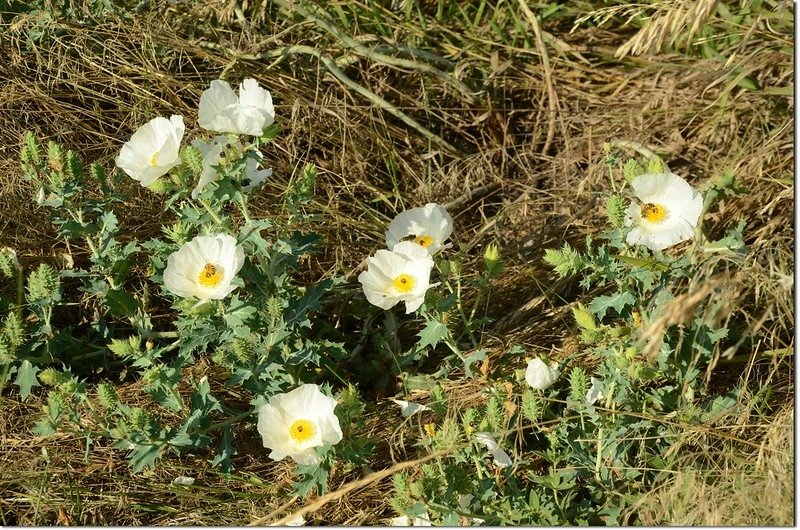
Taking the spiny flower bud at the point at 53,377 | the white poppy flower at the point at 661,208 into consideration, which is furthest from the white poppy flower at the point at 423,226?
the spiny flower bud at the point at 53,377

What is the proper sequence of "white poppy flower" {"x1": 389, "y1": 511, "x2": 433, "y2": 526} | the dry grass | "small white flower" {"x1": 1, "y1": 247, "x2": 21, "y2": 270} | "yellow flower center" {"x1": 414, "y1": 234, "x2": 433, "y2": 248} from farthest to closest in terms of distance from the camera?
the dry grass → "small white flower" {"x1": 1, "y1": 247, "x2": 21, "y2": 270} → "yellow flower center" {"x1": 414, "y1": 234, "x2": 433, "y2": 248} → "white poppy flower" {"x1": 389, "y1": 511, "x2": 433, "y2": 526}

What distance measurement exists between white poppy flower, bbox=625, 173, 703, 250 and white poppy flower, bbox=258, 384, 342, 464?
0.70 m

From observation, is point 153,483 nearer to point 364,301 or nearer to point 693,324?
point 364,301

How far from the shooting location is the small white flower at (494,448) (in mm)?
1837

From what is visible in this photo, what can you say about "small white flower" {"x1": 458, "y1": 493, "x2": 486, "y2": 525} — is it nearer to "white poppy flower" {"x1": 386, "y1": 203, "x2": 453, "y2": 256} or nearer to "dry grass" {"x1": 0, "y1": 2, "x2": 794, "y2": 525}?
"dry grass" {"x1": 0, "y1": 2, "x2": 794, "y2": 525}

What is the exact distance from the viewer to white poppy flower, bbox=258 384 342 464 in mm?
1853

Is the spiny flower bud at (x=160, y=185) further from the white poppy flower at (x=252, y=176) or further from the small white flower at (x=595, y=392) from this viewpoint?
the small white flower at (x=595, y=392)

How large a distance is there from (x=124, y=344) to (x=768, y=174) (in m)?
1.66

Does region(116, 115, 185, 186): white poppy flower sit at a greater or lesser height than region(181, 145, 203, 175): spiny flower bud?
greater

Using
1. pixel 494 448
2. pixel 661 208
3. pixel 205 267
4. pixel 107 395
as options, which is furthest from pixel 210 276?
pixel 661 208

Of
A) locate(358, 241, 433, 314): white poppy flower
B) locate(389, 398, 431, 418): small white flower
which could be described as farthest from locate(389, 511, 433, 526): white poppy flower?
locate(358, 241, 433, 314): white poppy flower

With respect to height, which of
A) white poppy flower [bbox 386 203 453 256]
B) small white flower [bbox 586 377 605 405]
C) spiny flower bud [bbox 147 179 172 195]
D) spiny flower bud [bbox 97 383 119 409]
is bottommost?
small white flower [bbox 586 377 605 405]

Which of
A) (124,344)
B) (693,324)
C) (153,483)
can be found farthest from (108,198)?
(693,324)

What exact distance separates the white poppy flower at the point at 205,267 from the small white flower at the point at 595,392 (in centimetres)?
76
